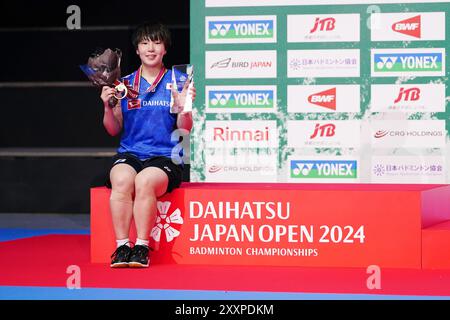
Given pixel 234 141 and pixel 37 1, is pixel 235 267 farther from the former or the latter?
pixel 37 1

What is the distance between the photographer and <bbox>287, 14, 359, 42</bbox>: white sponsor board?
6.45 meters

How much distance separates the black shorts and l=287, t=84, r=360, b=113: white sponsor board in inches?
86.9

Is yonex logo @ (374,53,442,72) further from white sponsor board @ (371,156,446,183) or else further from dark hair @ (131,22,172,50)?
dark hair @ (131,22,172,50)

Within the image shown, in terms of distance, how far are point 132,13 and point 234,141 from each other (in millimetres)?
2158

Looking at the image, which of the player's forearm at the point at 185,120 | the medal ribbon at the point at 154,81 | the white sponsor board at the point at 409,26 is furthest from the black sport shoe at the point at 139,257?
the white sponsor board at the point at 409,26

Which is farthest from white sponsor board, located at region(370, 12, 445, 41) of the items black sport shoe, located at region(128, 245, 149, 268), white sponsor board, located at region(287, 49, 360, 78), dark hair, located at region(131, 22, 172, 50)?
black sport shoe, located at region(128, 245, 149, 268)

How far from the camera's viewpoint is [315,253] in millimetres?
4336

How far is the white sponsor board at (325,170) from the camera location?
6469 millimetres

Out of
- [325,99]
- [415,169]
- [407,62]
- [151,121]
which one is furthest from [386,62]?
[151,121]

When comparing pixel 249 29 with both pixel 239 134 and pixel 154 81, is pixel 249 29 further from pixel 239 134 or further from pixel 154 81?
pixel 154 81

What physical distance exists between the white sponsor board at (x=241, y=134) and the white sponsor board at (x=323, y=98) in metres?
0.24

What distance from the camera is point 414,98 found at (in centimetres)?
639

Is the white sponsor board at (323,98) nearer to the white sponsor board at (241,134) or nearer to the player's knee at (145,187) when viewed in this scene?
the white sponsor board at (241,134)

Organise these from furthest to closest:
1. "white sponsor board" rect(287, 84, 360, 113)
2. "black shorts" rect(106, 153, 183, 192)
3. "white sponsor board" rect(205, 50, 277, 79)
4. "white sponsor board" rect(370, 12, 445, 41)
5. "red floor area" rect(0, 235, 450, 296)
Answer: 1. "white sponsor board" rect(205, 50, 277, 79)
2. "white sponsor board" rect(287, 84, 360, 113)
3. "white sponsor board" rect(370, 12, 445, 41)
4. "black shorts" rect(106, 153, 183, 192)
5. "red floor area" rect(0, 235, 450, 296)
